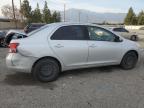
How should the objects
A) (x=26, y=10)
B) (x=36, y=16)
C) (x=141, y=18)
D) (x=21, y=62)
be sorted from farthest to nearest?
(x=141, y=18), (x=36, y=16), (x=26, y=10), (x=21, y=62)

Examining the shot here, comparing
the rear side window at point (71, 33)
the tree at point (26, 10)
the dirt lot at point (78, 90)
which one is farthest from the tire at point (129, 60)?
the tree at point (26, 10)

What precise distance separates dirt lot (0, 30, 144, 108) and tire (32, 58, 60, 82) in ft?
0.58

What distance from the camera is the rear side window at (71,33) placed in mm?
6820

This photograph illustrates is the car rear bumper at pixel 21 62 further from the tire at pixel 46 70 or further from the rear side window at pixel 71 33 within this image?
the rear side window at pixel 71 33

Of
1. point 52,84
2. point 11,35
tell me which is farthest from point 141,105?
point 11,35

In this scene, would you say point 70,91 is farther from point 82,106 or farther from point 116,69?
point 116,69

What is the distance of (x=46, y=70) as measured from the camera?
21.8 feet

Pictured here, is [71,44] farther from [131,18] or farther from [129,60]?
[131,18]

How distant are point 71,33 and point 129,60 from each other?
2280 millimetres

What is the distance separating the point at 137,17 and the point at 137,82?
259 ft

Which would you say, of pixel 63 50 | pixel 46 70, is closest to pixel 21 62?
pixel 46 70

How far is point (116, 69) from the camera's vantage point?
8070mm

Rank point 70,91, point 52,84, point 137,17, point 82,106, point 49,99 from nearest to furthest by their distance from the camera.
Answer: point 82,106 < point 49,99 < point 70,91 < point 52,84 < point 137,17

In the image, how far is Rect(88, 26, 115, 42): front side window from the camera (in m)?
7.29
